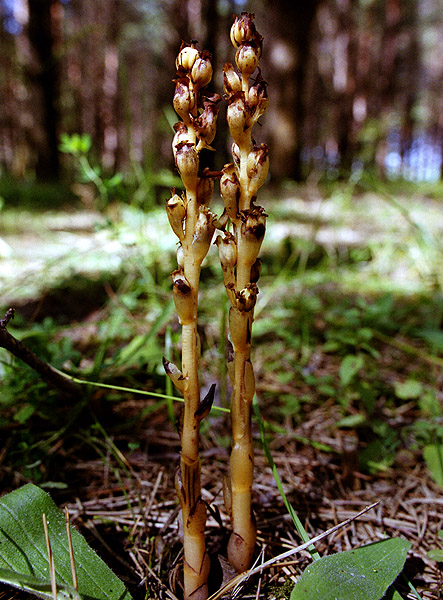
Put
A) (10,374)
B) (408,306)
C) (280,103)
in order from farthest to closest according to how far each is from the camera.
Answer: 1. (280,103)
2. (408,306)
3. (10,374)

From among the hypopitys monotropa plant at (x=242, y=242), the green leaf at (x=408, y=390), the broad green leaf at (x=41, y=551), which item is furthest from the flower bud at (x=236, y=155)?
the green leaf at (x=408, y=390)

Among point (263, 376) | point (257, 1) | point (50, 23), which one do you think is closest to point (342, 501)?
point (263, 376)

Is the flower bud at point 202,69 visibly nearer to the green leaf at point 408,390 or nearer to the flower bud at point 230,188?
the flower bud at point 230,188

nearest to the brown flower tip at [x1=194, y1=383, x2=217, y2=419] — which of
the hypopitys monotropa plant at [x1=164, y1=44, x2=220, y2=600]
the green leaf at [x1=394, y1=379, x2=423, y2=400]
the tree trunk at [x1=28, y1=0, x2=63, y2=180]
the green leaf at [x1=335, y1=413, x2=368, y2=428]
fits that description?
the hypopitys monotropa plant at [x1=164, y1=44, x2=220, y2=600]

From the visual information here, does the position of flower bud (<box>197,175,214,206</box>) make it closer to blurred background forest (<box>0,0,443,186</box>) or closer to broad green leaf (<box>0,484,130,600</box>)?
broad green leaf (<box>0,484,130,600</box>)

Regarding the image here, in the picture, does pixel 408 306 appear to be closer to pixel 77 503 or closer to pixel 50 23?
pixel 77 503

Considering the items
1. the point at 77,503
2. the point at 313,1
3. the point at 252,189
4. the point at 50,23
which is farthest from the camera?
the point at 50,23
